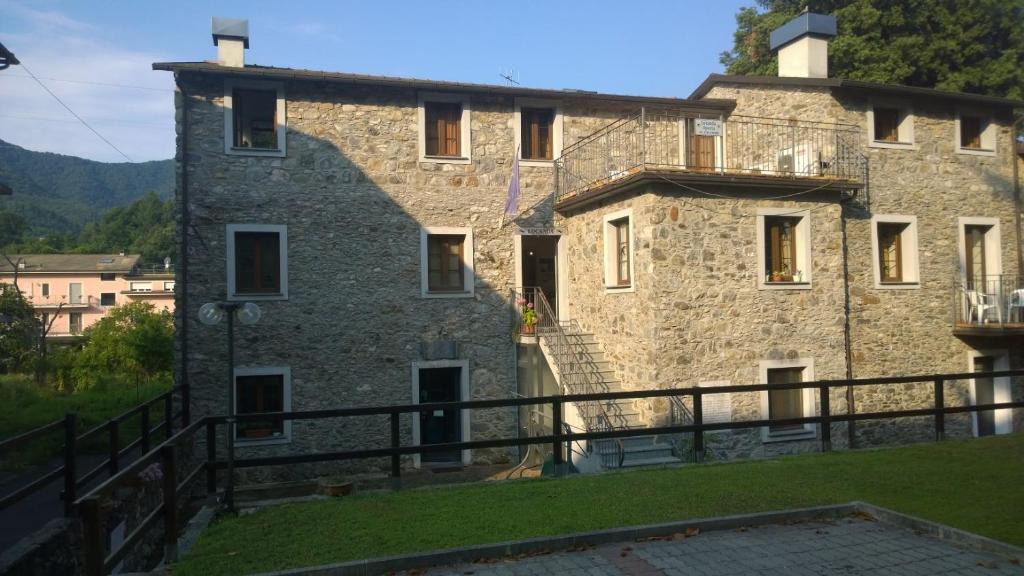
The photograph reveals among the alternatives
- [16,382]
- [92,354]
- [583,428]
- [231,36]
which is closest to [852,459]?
[583,428]

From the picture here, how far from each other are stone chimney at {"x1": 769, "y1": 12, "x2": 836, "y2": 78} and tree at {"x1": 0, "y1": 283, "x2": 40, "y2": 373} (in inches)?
1497

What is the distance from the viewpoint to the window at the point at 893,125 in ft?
51.1

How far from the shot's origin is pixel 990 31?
80.0ft

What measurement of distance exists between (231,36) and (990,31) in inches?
976

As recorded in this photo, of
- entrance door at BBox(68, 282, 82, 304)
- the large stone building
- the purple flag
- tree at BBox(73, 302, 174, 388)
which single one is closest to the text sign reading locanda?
the large stone building

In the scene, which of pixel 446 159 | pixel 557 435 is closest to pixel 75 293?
pixel 446 159

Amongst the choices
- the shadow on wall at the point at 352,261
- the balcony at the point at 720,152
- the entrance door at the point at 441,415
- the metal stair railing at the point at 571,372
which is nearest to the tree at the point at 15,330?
the shadow on wall at the point at 352,261

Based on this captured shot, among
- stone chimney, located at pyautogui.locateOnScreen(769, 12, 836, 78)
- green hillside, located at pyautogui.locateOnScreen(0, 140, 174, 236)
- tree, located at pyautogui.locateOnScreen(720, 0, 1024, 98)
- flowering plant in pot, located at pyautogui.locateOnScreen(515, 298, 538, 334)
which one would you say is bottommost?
flowering plant in pot, located at pyautogui.locateOnScreen(515, 298, 538, 334)

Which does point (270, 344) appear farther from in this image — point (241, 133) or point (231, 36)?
point (231, 36)

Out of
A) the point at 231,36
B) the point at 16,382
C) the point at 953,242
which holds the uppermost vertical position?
the point at 231,36

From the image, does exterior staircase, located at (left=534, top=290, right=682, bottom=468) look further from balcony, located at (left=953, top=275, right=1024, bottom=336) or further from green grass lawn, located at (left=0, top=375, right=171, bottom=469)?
green grass lawn, located at (left=0, top=375, right=171, bottom=469)

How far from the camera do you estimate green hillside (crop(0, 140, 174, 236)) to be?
85.8 metres

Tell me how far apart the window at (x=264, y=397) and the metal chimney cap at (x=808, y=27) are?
45.7 ft

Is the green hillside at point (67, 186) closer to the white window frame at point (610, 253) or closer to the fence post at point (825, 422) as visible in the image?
the white window frame at point (610, 253)
